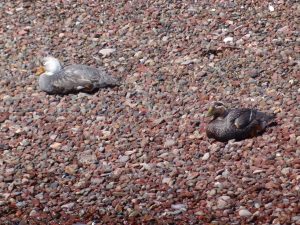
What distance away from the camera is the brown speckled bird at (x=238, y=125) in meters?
6.01

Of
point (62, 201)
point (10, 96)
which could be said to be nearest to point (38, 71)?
point (10, 96)

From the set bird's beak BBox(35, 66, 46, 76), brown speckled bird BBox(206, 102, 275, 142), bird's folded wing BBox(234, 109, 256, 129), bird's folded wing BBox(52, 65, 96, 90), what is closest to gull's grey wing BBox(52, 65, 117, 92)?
bird's folded wing BBox(52, 65, 96, 90)

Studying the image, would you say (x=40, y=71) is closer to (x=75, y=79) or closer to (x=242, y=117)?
(x=75, y=79)

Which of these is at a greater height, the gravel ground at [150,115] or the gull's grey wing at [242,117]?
the gull's grey wing at [242,117]

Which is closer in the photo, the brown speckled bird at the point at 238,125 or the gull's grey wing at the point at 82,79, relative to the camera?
the brown speckled bird at the point at 238,125

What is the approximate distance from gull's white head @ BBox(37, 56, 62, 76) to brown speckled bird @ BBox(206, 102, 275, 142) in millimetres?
1862

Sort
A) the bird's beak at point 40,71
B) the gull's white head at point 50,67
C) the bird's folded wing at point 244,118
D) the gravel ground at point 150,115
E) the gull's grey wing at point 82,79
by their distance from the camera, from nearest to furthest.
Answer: the gravel ground at point 150,115 → the bird's folded wing at point 244,118 → the gull's grey wing at point 82,79 → the gull's white head at point 50,67 → the bird's beak at point 40,71

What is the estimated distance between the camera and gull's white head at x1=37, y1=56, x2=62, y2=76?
23.9 ft

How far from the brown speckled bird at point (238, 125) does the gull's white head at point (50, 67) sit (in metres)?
1.86

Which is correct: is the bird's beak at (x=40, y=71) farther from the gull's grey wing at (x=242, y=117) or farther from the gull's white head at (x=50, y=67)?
the gull's grey wing at (x=242, y=117)

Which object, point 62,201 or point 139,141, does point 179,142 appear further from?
point 62,201

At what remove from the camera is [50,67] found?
7352 mm

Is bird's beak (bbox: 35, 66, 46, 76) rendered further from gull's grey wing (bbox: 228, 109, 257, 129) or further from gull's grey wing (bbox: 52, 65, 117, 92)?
gull's grey wing (bbox: 228, 109, 257, 129)

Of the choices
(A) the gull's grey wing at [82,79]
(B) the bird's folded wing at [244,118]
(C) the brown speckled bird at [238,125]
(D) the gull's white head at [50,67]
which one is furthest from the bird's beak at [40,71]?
(B) the bird's folded wing at [244,118]
